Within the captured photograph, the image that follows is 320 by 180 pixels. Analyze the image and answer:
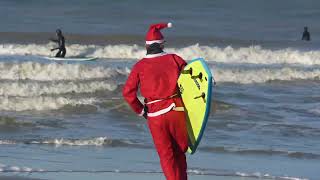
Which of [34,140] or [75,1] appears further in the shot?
[75,1]

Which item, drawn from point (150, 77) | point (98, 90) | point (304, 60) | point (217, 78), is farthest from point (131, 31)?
point (150, 77)

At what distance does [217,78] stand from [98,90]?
4.23 m

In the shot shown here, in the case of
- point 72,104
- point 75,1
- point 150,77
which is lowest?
point 75,1

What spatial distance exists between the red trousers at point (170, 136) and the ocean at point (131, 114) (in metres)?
1.91

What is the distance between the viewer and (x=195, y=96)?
24.0 ft

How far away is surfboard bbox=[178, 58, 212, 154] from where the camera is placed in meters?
7.28

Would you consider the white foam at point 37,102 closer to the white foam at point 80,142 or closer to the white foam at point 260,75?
the white foam at point 80,142

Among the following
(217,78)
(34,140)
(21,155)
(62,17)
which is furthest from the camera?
(62,17)

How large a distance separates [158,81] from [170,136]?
440mm

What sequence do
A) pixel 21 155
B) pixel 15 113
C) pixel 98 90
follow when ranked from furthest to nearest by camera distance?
1. pixel 98 90
2. pixel 15 113
3. pixel 21 155

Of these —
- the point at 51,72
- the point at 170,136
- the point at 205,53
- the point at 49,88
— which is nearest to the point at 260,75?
the point at 51,72

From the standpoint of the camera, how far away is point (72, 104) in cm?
1631

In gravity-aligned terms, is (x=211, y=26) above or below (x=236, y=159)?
below

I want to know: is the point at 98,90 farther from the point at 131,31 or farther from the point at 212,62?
the point at 131,31
